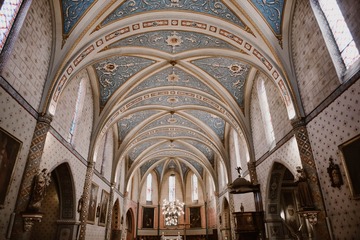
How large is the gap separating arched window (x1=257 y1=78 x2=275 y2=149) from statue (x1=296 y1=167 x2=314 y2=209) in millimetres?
3540

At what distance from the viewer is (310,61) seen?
8625mm

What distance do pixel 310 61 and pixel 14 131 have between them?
911cm

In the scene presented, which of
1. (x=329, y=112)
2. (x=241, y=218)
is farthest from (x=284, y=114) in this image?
(x=241, y=218)

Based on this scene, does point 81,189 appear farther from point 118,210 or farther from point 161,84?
point 118,210

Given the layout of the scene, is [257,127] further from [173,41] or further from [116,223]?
[116,223]

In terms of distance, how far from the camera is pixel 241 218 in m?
12.5

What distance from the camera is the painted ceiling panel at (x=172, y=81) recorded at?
14974mm

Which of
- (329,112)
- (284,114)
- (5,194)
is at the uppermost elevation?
(284,114)

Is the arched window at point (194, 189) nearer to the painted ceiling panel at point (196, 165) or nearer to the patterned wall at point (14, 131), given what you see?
the painted ceiling panel at point (196, 165)

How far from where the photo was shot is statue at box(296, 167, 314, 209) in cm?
791

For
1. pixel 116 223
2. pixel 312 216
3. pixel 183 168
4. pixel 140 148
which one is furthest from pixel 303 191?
pixel 183 168

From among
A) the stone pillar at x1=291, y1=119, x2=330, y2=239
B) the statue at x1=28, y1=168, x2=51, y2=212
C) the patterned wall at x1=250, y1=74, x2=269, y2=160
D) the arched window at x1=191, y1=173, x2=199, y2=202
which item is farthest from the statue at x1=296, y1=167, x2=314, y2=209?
the arched window at x1=191, y1=173, x2=199, y2=202

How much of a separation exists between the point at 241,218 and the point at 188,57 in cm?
821

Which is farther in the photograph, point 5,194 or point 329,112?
point 329,112
